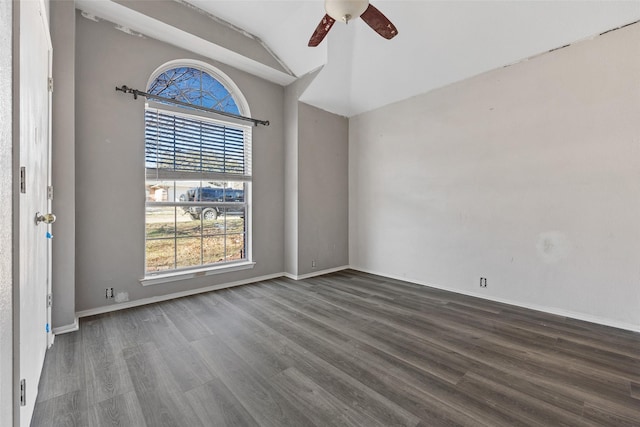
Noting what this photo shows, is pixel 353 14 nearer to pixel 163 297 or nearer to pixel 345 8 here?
pixel 345 8

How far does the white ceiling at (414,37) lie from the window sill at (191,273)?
8.89 ft

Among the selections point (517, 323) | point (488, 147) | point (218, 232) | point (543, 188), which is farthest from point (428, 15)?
point (218, 232)

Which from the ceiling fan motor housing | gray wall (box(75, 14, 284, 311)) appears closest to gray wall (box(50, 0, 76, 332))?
gray wall (box(75, 14, 284, 311))

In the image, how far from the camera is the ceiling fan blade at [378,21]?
221 cm

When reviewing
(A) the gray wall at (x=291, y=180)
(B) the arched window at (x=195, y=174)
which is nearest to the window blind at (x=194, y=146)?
(B) the arched window at (x=195, y=174)

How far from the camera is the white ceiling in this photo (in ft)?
8.81

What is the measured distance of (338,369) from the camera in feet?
6.30

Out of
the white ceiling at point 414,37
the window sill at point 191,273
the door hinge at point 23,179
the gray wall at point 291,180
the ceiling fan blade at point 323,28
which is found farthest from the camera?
the gray wall at point 291,180

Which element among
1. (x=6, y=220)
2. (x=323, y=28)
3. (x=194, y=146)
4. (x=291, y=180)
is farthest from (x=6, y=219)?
(x=291, y=180)

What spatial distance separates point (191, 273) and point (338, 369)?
7.89ft

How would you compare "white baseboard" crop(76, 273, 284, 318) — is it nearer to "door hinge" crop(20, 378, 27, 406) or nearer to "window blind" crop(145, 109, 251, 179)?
"window blind" crop(145, 109, 251, 179)

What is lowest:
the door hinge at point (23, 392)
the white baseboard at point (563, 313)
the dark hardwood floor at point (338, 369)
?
the dark hardwood floor at point (338, 369)

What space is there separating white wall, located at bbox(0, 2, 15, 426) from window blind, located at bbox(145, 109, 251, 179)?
2.33 meters

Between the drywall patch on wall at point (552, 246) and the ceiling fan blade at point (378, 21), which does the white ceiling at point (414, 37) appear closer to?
the ceiling fan blade at point (378, 21)
